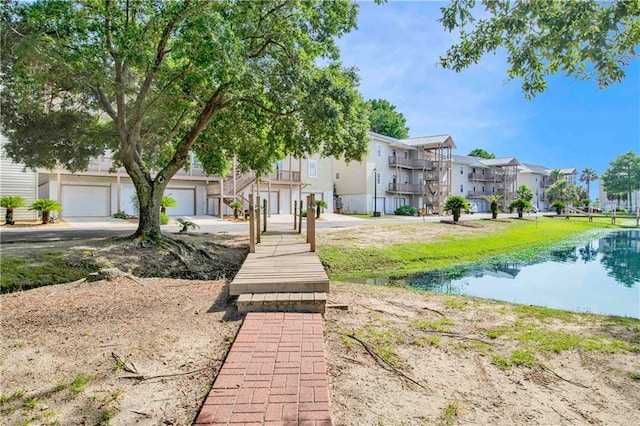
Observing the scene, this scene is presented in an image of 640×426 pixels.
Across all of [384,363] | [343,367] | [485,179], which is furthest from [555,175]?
[343,367]

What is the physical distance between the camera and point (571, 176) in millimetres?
71438

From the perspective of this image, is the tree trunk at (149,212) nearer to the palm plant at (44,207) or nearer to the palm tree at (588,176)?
the palm plant at (44,207)

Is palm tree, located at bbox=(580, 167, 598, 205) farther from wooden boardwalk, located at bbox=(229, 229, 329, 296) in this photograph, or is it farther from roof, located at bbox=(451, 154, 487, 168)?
wooden boardwalk, located at bbox=(229, 229, 329, 296)

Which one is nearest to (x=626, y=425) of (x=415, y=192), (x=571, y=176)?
(x=415, y=192)

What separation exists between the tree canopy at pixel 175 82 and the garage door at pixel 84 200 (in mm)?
11856

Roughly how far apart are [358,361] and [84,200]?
2680cm

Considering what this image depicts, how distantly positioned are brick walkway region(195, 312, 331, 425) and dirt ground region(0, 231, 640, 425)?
0.15 meters

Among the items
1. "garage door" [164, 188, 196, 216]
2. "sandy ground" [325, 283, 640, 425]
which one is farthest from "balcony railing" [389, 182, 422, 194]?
"sandy ground" [325, 283, 640, 425]

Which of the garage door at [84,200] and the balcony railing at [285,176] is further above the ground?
the balcony railing at [285,176]

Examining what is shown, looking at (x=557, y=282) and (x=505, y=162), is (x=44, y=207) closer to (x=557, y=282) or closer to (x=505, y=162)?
(x=557, y=282)

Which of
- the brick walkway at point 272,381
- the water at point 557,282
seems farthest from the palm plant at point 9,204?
the brick walkway at point 272,381

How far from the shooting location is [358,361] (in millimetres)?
3732

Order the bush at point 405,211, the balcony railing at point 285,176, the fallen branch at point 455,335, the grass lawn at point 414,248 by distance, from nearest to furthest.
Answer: the fallen branch at point 455,335 < the grass lawn at point 414,248 < the balcony railing at point 285,176 < the bush at point 405,211

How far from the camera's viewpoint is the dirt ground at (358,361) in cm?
289
